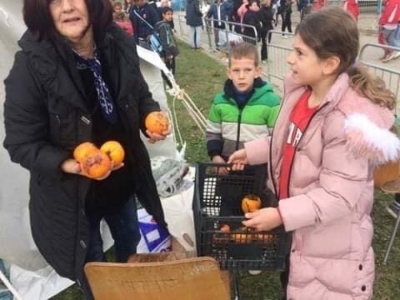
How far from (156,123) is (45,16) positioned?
0.72 metres

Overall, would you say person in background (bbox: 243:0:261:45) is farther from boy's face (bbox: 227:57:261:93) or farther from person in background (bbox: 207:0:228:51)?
boy's face (bbox: 227:57:261:93)

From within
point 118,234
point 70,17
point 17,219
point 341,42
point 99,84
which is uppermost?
point 70,17

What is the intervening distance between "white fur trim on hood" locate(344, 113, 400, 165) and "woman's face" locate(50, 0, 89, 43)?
1.17 m

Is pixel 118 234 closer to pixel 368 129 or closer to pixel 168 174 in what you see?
pixel 168 174

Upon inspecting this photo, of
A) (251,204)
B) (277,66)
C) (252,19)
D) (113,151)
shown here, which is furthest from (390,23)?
(113,151)

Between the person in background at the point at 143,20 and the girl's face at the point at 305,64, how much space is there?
30.6 ft

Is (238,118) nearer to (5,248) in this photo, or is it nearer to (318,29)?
(318,29)

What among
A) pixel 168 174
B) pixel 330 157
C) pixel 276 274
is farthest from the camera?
pixel 168 174

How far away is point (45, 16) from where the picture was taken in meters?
1.87

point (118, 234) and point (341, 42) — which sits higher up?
point (341, 42)

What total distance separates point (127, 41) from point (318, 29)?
92 cm

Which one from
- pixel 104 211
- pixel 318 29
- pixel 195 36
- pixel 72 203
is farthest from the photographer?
pixel 195 36

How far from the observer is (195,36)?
15023 millimetres

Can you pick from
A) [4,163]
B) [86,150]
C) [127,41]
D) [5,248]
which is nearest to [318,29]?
[127,41]
